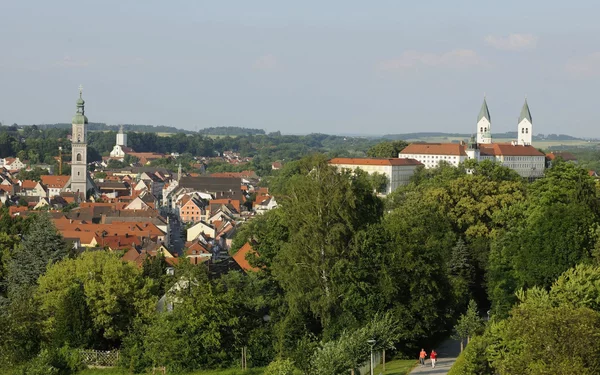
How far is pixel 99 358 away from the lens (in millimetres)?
30953

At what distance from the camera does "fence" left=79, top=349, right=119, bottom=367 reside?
30828mm

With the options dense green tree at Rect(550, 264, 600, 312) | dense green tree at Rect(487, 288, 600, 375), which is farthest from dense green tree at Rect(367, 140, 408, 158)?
dense green tree at Rect(487, 288, 600, 375)

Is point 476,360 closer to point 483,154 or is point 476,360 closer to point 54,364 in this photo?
point 54,364

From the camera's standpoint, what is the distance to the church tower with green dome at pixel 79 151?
10588cm

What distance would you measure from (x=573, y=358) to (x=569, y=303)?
356cm

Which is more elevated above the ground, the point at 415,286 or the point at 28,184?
the point at 415,286

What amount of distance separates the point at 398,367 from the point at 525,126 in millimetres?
124478

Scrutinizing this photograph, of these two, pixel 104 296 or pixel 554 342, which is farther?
pixel 104 296

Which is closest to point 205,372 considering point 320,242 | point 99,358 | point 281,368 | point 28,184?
point 99,358

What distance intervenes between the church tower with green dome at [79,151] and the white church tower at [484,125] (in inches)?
2483

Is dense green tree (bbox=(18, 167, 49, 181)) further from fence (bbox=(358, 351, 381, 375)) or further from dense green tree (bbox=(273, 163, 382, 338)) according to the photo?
fence (bbox=(358, 351, 381, 375))

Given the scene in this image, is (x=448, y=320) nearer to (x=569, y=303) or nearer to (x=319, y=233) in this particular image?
(x=319, y=233)

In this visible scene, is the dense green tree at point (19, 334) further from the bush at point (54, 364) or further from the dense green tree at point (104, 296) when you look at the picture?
the bush at point (54, 364)

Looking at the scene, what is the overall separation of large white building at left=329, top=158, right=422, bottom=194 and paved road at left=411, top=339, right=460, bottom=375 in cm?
7649
